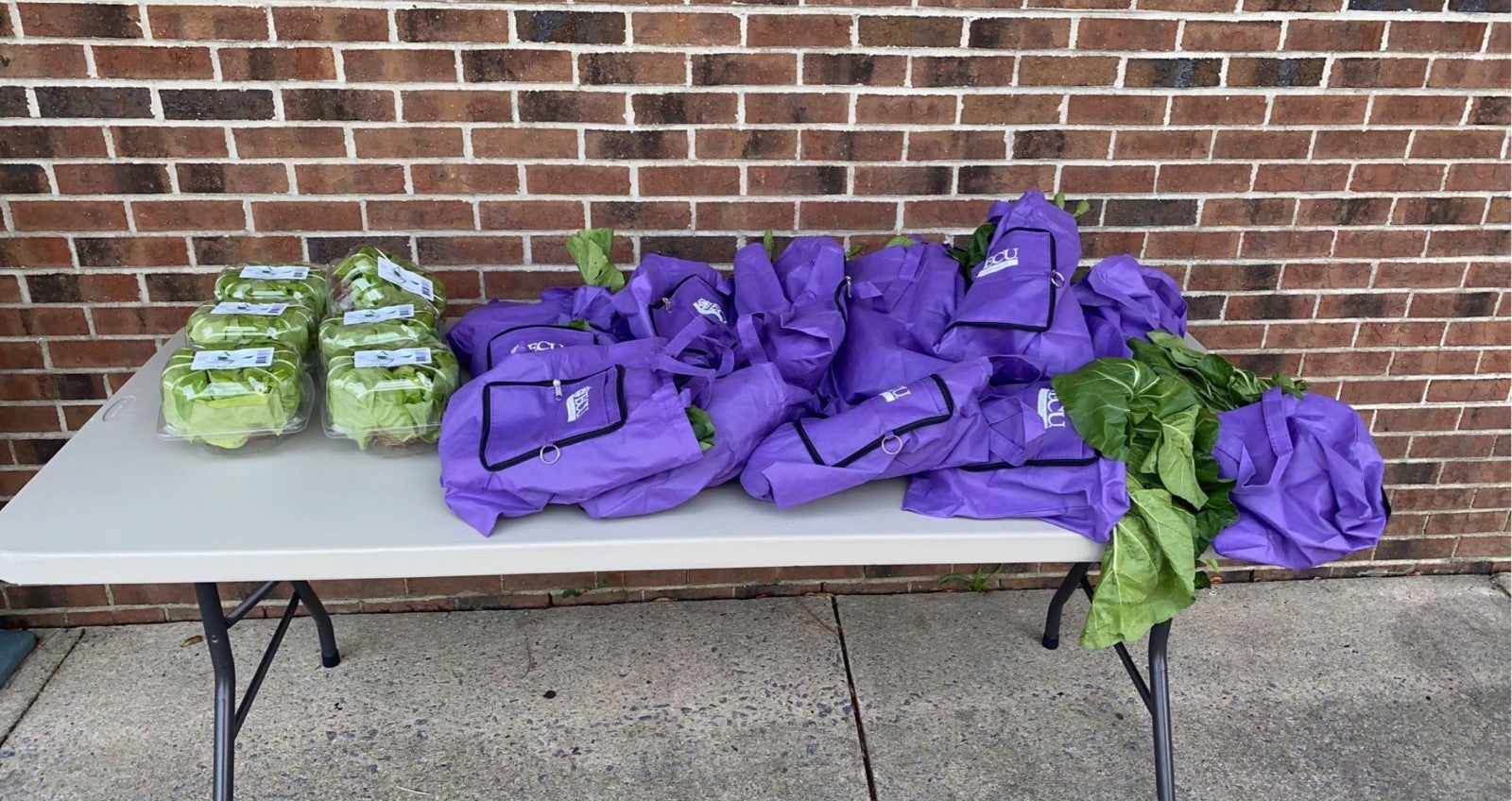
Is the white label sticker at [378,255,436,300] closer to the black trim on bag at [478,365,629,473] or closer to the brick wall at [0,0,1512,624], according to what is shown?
the brick wall at [0,0,1512,624]

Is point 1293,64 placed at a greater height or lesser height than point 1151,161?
greater

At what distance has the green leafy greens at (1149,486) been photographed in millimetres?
1671

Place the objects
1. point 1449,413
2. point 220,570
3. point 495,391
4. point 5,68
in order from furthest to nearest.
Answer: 1. point 1449,413
2. point 5,68
3. point 495,391
4. point 220,570

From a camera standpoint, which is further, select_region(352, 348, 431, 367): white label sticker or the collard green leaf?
select_region(352, 348, 431, 367): white label sticker

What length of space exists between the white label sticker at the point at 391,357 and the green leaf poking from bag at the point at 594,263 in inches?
16.5

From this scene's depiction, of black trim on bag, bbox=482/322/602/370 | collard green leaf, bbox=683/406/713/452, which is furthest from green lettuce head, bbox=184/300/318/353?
collard green leaf, bbox=683/406/713/452

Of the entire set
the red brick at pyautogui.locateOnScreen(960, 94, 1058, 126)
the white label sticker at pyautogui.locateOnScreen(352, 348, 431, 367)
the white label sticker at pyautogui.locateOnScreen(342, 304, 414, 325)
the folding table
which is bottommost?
the folding table

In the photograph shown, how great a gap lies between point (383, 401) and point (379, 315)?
0.26m

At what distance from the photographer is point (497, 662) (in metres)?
2.64

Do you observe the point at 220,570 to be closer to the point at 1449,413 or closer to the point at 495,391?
the point at 495,391

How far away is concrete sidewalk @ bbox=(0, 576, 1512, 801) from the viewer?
90.5 inches

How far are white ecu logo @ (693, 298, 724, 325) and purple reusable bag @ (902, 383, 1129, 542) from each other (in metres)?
0.54

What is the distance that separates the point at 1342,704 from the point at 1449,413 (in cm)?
95

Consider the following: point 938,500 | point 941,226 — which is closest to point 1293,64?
point 941,226
